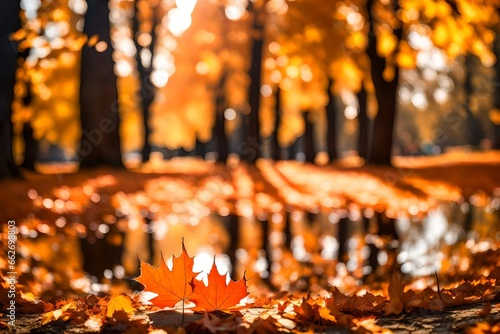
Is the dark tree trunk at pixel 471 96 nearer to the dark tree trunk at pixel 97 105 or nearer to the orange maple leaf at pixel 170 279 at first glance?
the dark tree trunk at pixel 97 105

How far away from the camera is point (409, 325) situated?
3.01 m

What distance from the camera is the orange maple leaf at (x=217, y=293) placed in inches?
119

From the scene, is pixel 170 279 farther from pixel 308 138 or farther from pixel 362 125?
pixel 308 138

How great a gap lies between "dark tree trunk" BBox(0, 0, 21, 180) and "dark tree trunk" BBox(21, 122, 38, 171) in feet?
25.6

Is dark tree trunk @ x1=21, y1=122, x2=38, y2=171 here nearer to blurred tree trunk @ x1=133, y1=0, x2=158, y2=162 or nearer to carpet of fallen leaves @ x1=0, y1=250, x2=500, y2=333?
blurred tree trunk @ x1=133, y1=0, x2=158, y2=162

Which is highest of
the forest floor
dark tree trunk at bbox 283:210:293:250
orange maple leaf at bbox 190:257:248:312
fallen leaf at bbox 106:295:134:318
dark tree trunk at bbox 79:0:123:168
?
dark tree trunk at bbox 79:0:123:168

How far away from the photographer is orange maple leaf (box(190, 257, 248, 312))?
9.92 feet

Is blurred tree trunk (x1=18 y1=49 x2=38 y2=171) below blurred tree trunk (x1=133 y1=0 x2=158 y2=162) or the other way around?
below

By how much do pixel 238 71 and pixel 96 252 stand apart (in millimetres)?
21777

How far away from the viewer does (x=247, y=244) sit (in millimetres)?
7203

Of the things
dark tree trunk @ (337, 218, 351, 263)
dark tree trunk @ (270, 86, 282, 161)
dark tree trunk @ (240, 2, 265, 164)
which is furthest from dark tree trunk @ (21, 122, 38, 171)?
dark tree trunk @ (337, 218, 351, 263)

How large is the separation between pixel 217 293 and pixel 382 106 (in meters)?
16.5

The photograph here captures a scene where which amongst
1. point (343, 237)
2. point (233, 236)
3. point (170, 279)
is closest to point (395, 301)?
point (170, 279)

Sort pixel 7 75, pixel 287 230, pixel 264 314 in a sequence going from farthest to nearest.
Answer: pixel 7 75 < pixel 287 230 < pixel 264 314
